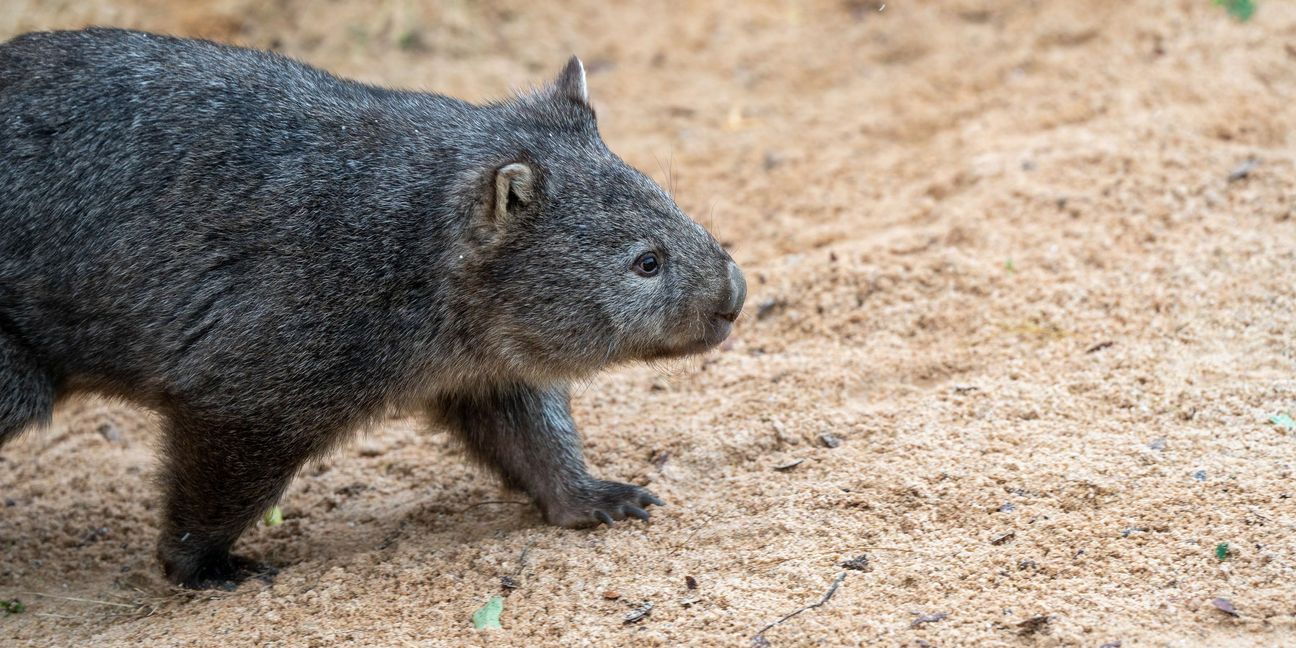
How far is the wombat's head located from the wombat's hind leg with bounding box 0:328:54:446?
1.86 meters

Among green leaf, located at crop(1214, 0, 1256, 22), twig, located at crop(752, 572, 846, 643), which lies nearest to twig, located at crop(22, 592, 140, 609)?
twig, located at crop(752, 572, 846, 643)

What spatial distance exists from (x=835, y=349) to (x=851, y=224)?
4.90 ft

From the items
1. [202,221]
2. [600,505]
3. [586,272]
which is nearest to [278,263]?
[202,221]

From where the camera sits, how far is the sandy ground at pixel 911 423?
181 inches

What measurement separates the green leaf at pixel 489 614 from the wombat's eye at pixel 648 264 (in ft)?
4.61

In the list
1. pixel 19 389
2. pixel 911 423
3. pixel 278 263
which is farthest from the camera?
pixel 911 423

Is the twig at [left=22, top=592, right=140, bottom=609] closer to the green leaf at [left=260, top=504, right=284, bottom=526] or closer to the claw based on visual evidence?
the green leaf at [left=260, top=504, right=284, bottom=526]

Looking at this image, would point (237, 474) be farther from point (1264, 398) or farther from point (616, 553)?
point (1264, 398)

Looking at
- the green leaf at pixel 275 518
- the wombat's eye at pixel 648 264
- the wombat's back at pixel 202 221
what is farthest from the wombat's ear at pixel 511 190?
the green leaf at pixel 275 518

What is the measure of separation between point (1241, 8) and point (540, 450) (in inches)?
237

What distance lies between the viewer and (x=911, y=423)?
5781mm

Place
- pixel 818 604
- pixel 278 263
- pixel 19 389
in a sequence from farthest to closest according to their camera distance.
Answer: pixel 19 389 → pixel 278 263 → pixel 818 604

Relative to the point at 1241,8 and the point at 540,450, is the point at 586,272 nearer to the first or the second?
the point at 540,450

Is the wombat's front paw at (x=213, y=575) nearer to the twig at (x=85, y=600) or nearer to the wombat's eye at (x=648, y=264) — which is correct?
the twig at (x=85, y=600)
